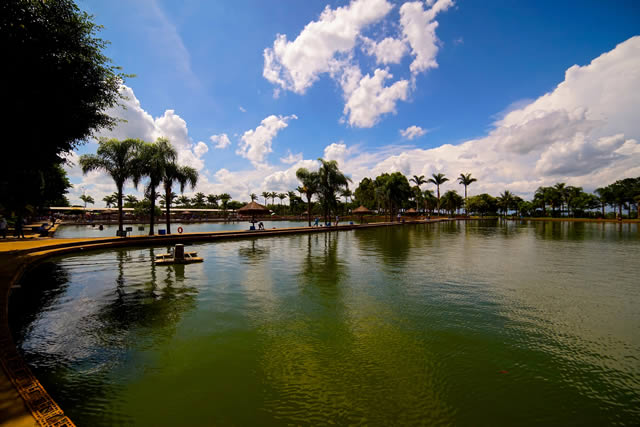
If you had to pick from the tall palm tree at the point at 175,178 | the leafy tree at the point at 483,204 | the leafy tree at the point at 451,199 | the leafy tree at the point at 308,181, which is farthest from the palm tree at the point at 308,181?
the leafy tree at the point at 483,204

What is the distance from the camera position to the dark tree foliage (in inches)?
309

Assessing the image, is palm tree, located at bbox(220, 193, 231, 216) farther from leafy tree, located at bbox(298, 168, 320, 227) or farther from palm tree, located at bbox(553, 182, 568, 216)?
palm tree, located at bbox(553, 182, 568, 216)

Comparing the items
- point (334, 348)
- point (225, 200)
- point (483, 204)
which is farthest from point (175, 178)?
point (483, 204)

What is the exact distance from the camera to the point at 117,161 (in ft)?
78.1

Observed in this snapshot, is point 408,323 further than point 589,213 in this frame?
No

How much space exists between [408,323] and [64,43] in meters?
14.3

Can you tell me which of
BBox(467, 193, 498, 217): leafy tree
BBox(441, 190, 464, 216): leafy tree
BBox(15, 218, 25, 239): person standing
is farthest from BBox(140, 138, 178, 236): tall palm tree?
BBox(467, 193, 498, 217): leafy tree

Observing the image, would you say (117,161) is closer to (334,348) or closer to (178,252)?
(178,252)

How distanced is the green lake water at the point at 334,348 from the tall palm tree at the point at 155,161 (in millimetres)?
15739

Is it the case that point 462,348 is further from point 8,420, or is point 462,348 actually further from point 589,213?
point 589,213

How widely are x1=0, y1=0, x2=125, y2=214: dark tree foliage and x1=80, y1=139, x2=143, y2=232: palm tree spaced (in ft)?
40.6

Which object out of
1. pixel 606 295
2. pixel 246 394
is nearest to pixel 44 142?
pixel 246 394

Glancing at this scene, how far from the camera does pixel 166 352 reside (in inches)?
201

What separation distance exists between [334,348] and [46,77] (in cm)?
1217
